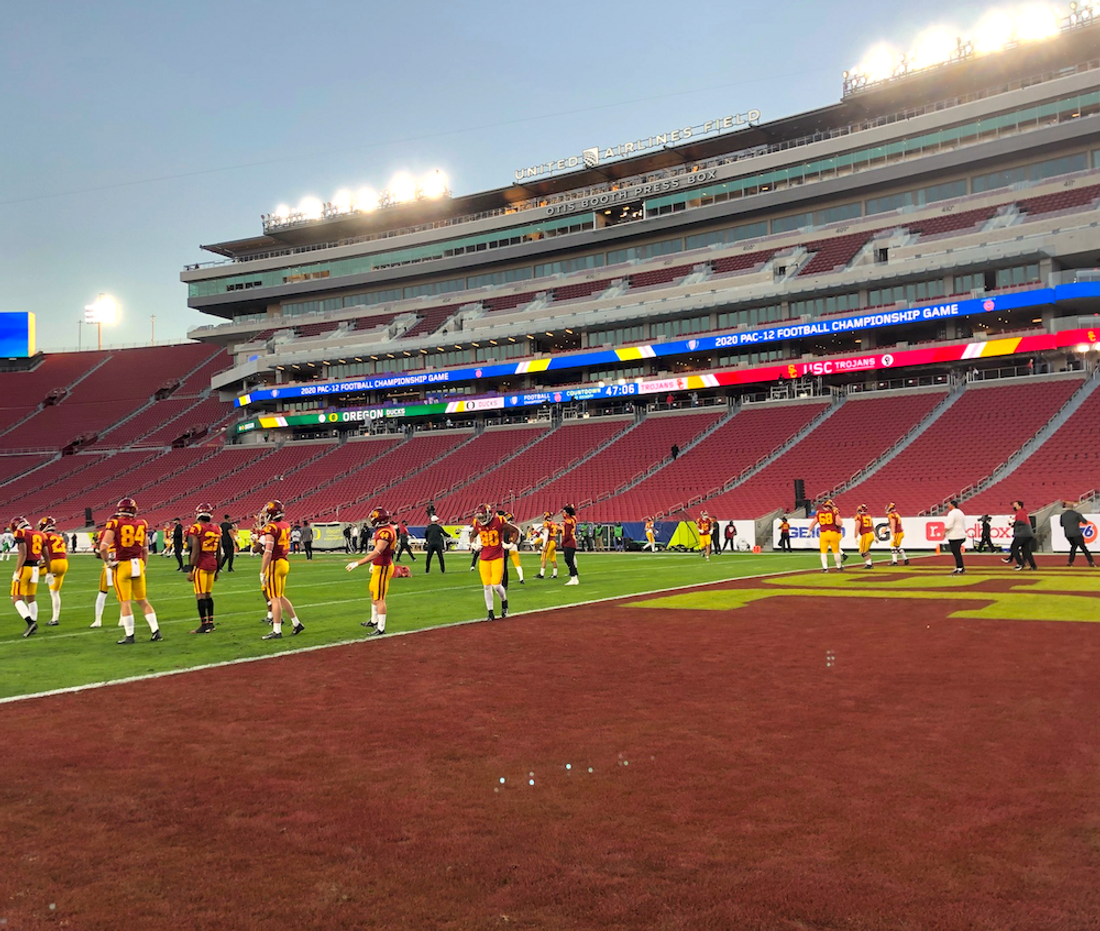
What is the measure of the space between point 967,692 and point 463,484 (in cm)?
4863

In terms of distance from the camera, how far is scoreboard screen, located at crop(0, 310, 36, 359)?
82312mm

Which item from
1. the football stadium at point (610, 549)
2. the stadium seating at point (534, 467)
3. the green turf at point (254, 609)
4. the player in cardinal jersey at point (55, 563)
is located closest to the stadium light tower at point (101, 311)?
the football stadium at point (610, 549)

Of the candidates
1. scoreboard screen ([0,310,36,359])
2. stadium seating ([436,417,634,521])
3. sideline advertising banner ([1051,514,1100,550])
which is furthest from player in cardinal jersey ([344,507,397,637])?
scoreboard screen ([0,310,36,359])

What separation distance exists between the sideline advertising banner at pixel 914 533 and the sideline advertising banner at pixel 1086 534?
1484 mm

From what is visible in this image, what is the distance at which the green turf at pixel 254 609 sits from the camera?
1149cm

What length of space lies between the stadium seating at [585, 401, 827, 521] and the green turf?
12963mm

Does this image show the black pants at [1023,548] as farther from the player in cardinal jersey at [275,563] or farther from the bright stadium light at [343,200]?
the bright stadium light at [343,200]

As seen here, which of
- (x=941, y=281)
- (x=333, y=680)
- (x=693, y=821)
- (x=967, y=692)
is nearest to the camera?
(x=693, y=821)

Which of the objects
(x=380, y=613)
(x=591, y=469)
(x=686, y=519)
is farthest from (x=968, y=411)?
(x=380, y=613)

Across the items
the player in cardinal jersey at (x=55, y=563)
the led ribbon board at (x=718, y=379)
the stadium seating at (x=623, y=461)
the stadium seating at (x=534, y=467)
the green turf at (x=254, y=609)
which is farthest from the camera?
the stadium seating at (x=534, y=467)

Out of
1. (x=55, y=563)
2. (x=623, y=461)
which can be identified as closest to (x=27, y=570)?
(x=55, y=563)

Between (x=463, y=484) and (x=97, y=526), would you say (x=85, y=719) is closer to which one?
(x=463, y=484)

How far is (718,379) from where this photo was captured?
56406mm

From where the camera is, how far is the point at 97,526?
55281 millimetres
